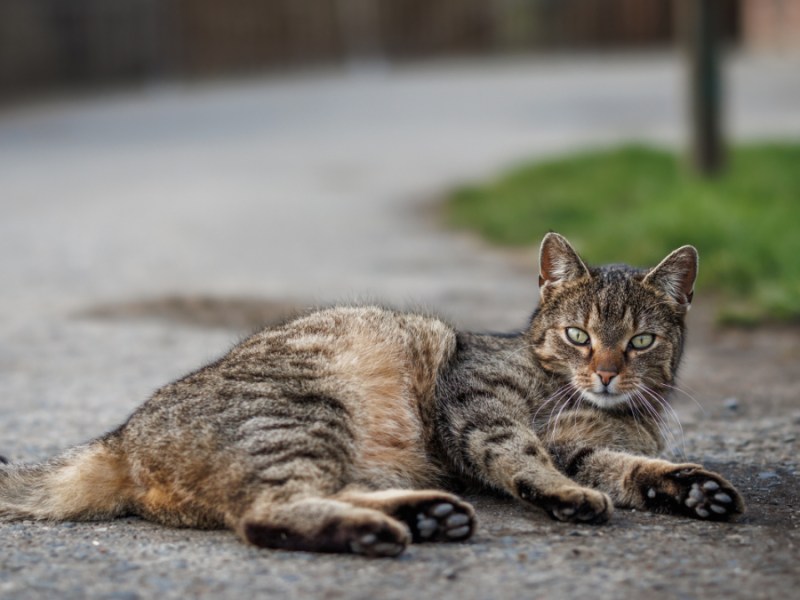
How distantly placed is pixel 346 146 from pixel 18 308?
955 centimetres

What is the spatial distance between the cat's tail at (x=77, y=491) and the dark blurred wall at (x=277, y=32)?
20.3 m

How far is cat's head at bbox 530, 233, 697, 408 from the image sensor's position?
174 inches

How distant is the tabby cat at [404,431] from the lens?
372cm

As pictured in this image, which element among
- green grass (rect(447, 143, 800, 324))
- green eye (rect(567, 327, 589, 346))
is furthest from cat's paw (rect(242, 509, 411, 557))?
green grass (rect(447, 143, 800, 324))

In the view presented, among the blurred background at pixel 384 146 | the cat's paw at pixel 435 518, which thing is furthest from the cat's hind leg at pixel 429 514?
the blurred background at pixel 384 146

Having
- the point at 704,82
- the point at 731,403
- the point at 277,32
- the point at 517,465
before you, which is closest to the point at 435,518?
the point at 517,465

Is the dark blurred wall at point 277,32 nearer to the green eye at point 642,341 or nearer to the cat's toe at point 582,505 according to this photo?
the green eye at point 642,341

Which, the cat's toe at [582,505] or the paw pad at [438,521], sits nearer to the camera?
the paw pad at [438,521]

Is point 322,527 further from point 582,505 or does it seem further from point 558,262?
point 558,262

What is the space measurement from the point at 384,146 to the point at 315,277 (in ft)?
27.1

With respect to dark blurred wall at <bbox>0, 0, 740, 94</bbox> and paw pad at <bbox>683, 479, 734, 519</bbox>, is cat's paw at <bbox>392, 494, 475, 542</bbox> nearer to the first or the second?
paw pad at <bbox>683, 479, 734, 519</bbox>

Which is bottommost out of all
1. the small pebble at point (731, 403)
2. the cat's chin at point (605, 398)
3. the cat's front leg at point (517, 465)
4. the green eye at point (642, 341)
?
the small pebble at point (731, 403)

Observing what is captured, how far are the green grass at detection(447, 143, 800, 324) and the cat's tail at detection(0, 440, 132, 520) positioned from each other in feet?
14.2

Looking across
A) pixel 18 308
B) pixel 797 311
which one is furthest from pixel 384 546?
pixel 18 308
